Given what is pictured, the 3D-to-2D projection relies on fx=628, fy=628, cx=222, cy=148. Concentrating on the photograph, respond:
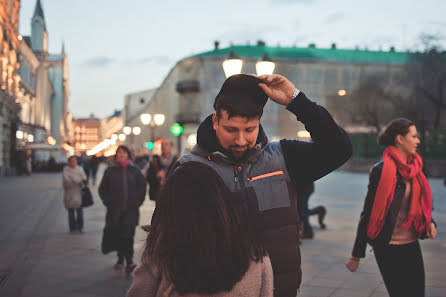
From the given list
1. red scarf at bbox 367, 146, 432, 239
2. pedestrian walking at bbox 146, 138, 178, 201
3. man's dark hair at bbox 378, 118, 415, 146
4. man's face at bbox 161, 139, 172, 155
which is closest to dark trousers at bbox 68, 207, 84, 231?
pedestrian walking at bbox 146, 138, 178, 201

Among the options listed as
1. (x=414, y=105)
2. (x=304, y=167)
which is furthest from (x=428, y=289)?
(x=414, y=105)

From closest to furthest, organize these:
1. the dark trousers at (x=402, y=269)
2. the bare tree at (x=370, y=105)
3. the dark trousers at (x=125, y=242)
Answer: the dark trousers at (x=402, y=269) → the dark trousers at (x=125, y=242) → the bare tree at (x=370, y=105)

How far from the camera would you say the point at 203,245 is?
7.13 ft

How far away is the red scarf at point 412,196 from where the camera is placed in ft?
14.8

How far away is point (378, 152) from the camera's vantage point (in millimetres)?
46000

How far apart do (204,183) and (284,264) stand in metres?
0.52

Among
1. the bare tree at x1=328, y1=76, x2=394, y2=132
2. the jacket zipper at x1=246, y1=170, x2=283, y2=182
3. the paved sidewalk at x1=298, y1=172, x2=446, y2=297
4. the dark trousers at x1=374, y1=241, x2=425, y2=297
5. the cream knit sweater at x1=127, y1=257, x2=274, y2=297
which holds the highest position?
the bare tree at x1=328, y1=76, x2=394, y2=132

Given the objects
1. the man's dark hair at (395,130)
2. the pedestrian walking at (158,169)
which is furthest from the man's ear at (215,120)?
the pedestrian walking at (158,169)

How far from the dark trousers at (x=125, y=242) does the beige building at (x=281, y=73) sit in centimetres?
5037

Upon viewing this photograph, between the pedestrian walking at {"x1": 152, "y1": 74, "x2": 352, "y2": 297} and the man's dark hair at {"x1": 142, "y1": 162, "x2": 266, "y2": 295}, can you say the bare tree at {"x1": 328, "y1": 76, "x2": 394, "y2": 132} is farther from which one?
the man's dark hair at {"x1": 142, "y1": 162, "x2": 266, "y2": 295}

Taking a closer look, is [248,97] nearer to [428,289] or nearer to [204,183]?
[204,183]

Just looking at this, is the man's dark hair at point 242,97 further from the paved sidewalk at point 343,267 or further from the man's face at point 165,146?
the man's face at point 165,146

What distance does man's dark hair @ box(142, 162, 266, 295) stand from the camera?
86.3 inches

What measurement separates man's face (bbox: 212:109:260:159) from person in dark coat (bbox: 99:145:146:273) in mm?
6192
